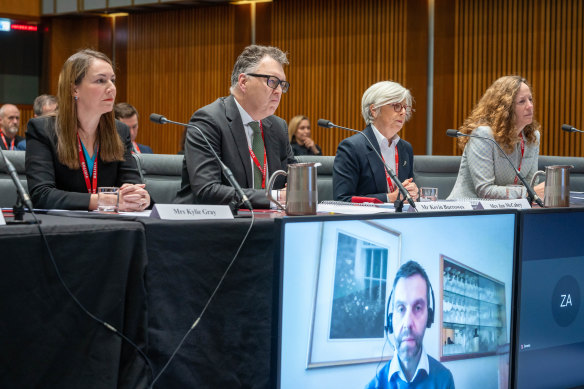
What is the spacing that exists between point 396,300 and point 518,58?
22.2 ft

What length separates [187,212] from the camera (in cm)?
168

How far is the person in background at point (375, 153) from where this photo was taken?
3.34 metres

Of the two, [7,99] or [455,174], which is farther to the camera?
[7,99]

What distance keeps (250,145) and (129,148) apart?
0.51 metres

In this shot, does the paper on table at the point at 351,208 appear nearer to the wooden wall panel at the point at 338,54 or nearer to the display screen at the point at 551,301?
the display screen at the point at 551,301

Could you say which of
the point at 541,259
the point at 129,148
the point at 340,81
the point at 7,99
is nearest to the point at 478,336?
the point at 541,259

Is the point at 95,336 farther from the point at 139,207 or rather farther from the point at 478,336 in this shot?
the point at 478,336

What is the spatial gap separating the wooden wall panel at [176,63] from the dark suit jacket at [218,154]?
6790 millimetres

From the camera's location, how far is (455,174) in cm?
486

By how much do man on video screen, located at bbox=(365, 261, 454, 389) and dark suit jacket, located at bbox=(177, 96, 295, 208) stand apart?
3.44 ft

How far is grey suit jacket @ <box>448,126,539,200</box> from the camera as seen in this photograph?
138 inches

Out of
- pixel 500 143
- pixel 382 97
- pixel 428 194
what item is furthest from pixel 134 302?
pixel 500 143

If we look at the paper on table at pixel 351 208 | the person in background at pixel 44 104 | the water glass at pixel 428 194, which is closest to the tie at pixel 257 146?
the paper on table at pixel 351 208

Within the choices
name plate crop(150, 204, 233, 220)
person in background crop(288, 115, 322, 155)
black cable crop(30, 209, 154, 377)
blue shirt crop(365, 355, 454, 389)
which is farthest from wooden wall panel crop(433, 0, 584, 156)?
black cable crop(30, 209, 154, 377)
